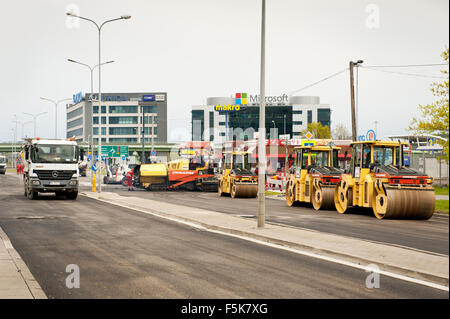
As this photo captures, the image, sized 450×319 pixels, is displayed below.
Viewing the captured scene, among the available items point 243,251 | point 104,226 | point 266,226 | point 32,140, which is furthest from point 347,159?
point 32,140

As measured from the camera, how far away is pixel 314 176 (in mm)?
24625

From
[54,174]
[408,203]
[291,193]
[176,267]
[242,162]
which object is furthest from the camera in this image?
[242,162]

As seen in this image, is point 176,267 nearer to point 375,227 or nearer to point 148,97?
point 375,227

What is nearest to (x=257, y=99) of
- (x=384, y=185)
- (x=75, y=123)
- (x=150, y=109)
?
(x=150, y=109)

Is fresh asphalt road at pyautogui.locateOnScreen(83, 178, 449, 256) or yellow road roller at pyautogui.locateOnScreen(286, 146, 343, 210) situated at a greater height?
yellow road roller at pyautogui.locateOnScreen(286, 146, 343, 210)

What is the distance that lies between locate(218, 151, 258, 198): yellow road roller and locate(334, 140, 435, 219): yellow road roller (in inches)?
Answer: 392

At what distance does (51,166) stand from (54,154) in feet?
2.10

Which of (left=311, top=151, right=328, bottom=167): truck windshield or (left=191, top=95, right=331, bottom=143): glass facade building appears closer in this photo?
(left=311, top=151, right=328, bottom=167): truck windshield

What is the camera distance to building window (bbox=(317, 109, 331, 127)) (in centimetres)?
13138

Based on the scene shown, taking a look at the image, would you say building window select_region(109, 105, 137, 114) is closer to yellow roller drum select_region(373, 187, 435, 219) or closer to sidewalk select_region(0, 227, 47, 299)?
yellow roller drum select_region(373, 187, 435, 219)

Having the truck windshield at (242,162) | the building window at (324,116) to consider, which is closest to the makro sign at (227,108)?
the building window at (324,116)

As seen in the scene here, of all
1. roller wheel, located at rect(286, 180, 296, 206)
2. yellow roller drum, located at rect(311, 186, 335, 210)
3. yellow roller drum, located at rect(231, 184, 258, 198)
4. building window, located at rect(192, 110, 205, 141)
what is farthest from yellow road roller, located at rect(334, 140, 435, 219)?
building window, located at rect(192, 110, 205, 141)

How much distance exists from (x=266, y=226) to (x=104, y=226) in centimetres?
479
